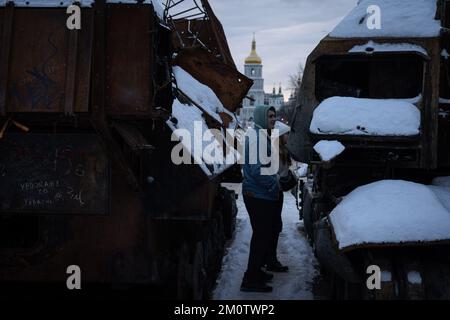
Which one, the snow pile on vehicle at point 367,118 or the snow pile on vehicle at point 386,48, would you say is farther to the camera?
the snow pile on vehicle at point 386,48

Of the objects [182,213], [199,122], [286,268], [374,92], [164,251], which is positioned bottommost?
[286,268]

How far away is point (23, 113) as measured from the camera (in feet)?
14.0

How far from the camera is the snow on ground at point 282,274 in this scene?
243 inches

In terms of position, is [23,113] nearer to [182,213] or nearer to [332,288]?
[182,213]

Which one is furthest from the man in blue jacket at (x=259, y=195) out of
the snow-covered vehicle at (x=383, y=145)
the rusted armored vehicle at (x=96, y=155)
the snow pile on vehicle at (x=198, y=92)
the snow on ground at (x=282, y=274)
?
the rusted armored vehicle at (x=96, y=155)

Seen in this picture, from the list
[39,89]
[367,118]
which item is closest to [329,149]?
[367,118]

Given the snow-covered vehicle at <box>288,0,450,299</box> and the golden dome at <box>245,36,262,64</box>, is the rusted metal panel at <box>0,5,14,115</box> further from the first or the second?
the golden dome at <box>245,36,262,64</box>

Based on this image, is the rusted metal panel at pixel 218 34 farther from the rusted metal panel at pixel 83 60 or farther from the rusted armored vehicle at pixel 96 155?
the rusted metal panel at pixel 83 60

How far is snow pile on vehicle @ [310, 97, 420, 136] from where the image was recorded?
16.8 feet

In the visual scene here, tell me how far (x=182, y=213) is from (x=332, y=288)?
2.08 m

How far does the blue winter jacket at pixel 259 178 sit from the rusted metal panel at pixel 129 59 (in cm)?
213

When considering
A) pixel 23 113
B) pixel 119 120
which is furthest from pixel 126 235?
pixel 23 113

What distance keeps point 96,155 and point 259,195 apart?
7.33ft

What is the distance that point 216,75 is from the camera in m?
7.31
